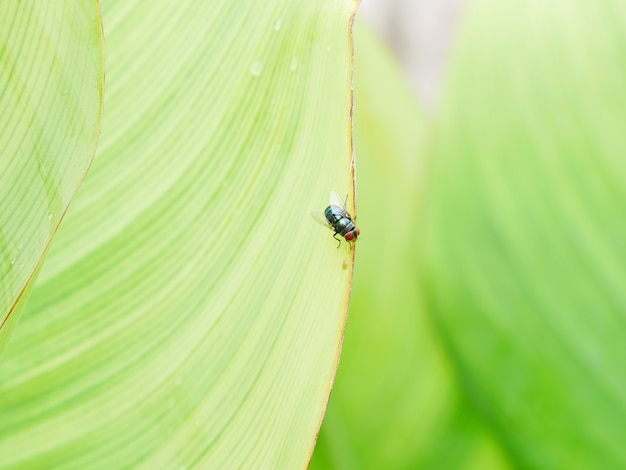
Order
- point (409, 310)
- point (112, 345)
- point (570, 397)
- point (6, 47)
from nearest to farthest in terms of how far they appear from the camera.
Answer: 1. point (6, 47)
2. point (112, 345)
3. point (570, 397)
4. point (409, 310)

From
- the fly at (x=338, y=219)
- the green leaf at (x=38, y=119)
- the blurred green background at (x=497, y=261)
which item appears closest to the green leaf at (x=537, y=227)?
the blurred green background at (x=497, y=261)

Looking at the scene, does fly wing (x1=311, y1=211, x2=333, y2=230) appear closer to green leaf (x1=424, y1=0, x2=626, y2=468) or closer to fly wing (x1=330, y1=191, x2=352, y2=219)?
fly wing (x1=330, y1=191, x2=352, y2=219)

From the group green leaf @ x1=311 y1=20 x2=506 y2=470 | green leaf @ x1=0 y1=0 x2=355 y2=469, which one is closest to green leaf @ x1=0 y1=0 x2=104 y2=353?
green leaf @ x1=0 y1=0 x2=355 y2=469

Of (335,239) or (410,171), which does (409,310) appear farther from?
(335,239)

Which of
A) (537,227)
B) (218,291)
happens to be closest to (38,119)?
(218,291)

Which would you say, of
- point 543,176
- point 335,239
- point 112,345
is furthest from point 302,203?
point 543,176

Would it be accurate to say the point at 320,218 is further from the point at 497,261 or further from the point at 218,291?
the point at 497,261
